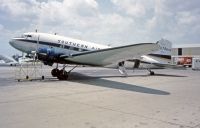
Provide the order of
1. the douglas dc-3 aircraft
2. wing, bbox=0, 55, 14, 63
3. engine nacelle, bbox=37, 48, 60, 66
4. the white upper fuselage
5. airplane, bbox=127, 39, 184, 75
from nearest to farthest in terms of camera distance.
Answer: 1. the douglas dc-3 aircraft
2. engine nacelle, bbox=37, 48, 60, 66
3. the white upper fuselage
4. airplane, bbox=127, 39, 184, 75
5. wing, bbox=0, 55, 14, 63

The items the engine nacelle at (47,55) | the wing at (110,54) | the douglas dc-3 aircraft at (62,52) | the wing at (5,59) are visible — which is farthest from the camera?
the wing at (5,59)

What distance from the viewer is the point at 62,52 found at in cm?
2005

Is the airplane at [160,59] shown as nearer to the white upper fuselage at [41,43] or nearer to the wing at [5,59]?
the white upper fuselage at [41,43]

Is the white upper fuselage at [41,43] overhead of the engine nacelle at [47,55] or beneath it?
overhead

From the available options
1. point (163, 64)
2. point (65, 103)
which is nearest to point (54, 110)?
point (65, 103)

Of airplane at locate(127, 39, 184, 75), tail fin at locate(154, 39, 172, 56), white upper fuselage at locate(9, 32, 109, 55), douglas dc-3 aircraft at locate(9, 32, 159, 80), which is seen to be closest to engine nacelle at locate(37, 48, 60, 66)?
douglas dc-3 aircraft at locate(9, 32, 159, 80)

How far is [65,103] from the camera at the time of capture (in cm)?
945

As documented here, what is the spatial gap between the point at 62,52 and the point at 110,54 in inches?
181

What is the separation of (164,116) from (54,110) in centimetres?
345

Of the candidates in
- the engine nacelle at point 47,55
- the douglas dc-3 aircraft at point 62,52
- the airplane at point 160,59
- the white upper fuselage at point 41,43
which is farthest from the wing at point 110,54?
the airplane at point 160,59

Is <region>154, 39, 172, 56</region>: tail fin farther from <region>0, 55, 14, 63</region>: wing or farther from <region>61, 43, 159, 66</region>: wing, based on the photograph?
<region>0, 55, 14, 63</region>: wing

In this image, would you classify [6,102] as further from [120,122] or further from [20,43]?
[20,43]

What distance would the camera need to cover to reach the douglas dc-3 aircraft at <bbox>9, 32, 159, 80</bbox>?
17469 millimetres

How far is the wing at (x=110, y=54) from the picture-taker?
15.4 m
